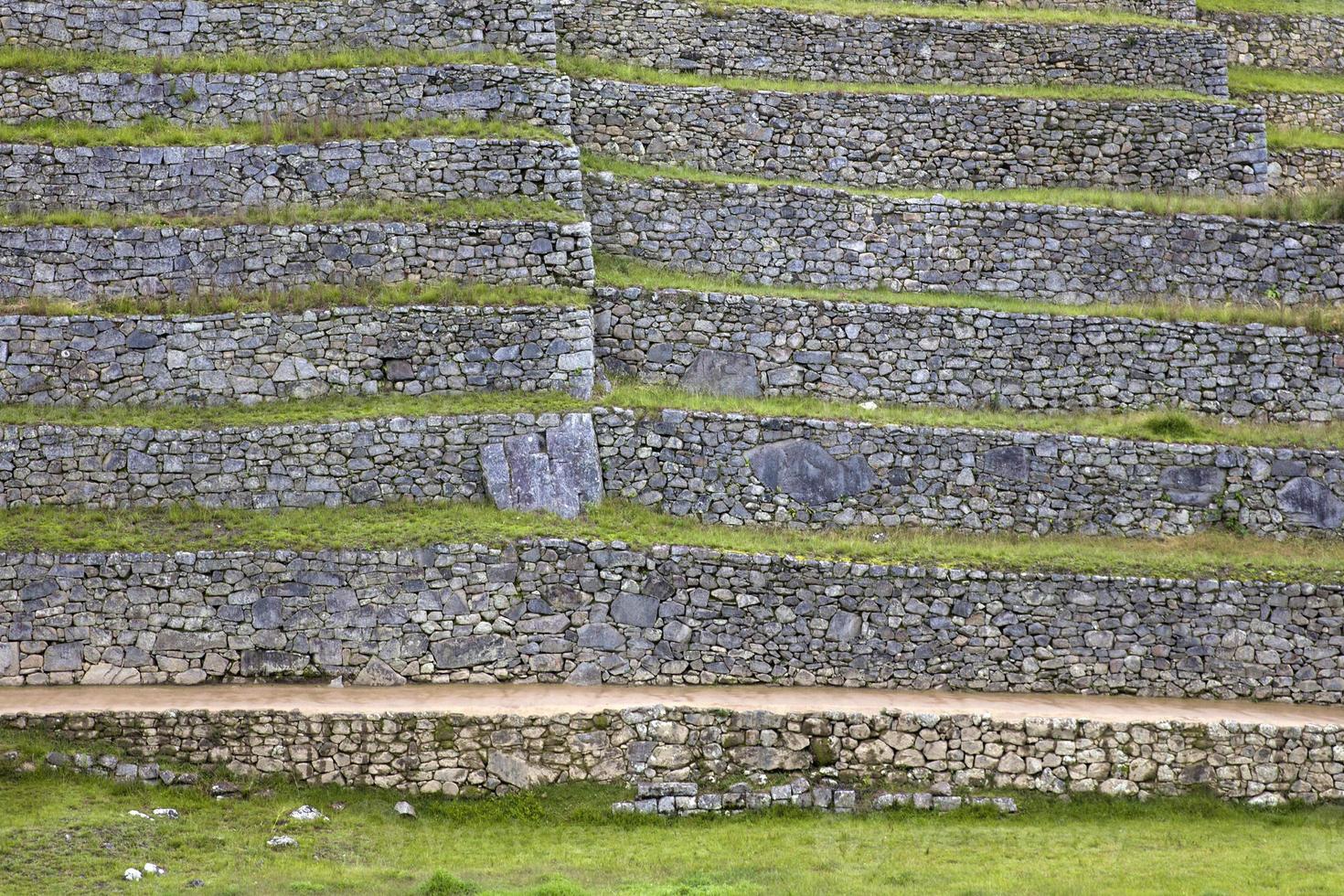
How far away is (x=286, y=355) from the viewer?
2402 cm

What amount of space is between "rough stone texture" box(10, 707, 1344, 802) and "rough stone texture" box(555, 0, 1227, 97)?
15.1 meters

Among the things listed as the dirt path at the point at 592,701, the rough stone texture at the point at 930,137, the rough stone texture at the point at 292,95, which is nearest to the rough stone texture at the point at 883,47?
the rough stone texture at the point at 930,137

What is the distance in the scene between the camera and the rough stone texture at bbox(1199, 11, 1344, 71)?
113 ft

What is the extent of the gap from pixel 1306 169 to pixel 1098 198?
208 inches

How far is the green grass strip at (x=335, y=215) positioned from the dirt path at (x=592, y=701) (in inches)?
317

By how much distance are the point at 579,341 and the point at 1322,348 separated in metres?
12.6

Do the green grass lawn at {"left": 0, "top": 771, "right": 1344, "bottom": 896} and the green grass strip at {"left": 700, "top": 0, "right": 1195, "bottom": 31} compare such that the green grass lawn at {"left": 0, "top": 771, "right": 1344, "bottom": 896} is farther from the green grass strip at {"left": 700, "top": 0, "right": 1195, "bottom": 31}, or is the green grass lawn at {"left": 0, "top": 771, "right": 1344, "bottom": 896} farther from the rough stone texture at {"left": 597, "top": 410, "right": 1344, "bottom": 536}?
the green grass strip at {"left": 700, "top": 0, "right": 1195, "bottom": 31}

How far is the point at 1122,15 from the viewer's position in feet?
108

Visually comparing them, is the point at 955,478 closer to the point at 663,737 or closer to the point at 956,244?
the point at 956,244

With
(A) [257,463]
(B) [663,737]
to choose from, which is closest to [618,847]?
(B) [663,737]

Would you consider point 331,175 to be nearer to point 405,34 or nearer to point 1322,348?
point 405,34

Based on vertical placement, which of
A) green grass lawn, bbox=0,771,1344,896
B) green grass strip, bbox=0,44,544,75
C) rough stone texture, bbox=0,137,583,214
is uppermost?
green grass strip, bbox=0,44,544,75

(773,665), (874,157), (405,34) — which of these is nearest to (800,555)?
(773,665)

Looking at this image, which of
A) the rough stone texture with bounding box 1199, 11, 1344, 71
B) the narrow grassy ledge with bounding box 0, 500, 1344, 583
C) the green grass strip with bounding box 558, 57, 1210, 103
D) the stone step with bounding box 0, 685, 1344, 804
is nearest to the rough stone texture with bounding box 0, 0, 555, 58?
the green grass strip with bounding box 558, 57, 1210, 103
